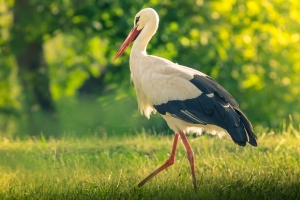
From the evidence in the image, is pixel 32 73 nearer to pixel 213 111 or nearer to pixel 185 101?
pixel 185 101

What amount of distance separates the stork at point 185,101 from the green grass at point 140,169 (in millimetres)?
266

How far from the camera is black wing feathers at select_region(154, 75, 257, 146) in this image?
19.3 feet

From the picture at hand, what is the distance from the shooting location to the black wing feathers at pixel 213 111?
19.3 ft

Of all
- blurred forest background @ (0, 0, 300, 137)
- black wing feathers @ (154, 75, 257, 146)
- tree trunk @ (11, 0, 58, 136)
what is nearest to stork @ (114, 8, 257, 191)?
black wing feathers @ (154, 75, 257, 146)

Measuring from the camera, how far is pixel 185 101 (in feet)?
20.7

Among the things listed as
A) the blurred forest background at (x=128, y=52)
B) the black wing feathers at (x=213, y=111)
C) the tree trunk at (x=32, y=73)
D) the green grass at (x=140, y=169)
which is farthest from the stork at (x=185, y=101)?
the tree trunk at (x=32, y=73)

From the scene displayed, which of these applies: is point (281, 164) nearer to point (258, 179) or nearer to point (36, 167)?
point (258, 179)

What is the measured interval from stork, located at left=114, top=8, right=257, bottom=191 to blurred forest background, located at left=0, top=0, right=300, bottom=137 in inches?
195

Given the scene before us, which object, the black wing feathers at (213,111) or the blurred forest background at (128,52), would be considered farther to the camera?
the blurred forest background at (128,52)

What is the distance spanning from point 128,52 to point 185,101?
7658 millimetres

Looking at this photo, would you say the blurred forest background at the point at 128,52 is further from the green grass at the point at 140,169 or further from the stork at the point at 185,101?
the stork at the point at 185,101

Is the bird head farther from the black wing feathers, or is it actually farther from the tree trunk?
the tree trunk

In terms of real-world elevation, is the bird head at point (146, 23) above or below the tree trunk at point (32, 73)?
above

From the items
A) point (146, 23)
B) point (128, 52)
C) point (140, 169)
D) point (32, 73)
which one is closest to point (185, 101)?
point (140, 169)
